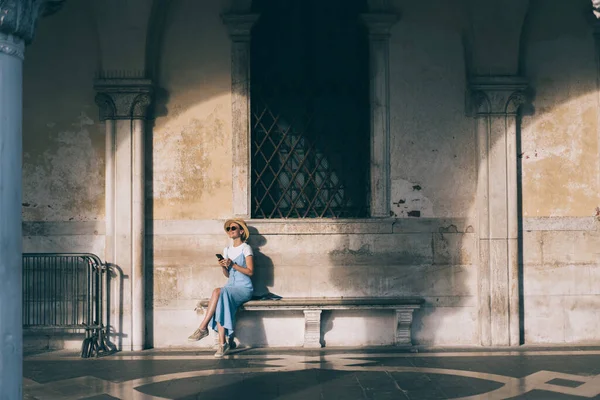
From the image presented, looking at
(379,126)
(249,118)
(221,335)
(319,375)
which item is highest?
(249,118)

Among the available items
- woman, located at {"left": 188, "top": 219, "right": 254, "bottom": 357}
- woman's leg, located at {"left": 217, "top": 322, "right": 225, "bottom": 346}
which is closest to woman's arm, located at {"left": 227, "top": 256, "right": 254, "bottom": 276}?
woman, located at {"left": 188, "top": 219, "right": 254, "bottom": 357}

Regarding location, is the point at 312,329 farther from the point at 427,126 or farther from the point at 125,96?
the point at 125,96

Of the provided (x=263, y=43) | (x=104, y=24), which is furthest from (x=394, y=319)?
(x=104, y=24)

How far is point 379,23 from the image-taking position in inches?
419

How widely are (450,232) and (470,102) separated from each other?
5.13ft

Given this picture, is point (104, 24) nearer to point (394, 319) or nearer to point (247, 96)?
point (247, 96)

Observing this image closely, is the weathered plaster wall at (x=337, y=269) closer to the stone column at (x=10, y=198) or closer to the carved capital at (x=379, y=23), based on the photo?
the carved capital at (x=379, y=23)

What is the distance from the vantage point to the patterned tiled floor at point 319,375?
8078 millimetres

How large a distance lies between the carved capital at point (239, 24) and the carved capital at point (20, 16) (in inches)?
180

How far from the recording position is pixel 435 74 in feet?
35.4

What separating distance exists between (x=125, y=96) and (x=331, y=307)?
3.40m

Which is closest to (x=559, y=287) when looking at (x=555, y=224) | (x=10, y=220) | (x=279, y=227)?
(x=555, y=224)

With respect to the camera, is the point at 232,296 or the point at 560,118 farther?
the point at 560,118

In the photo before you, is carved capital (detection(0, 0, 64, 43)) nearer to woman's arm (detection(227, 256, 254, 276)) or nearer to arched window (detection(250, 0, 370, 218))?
woman's arm (detection(227, 256, 254, 276))
